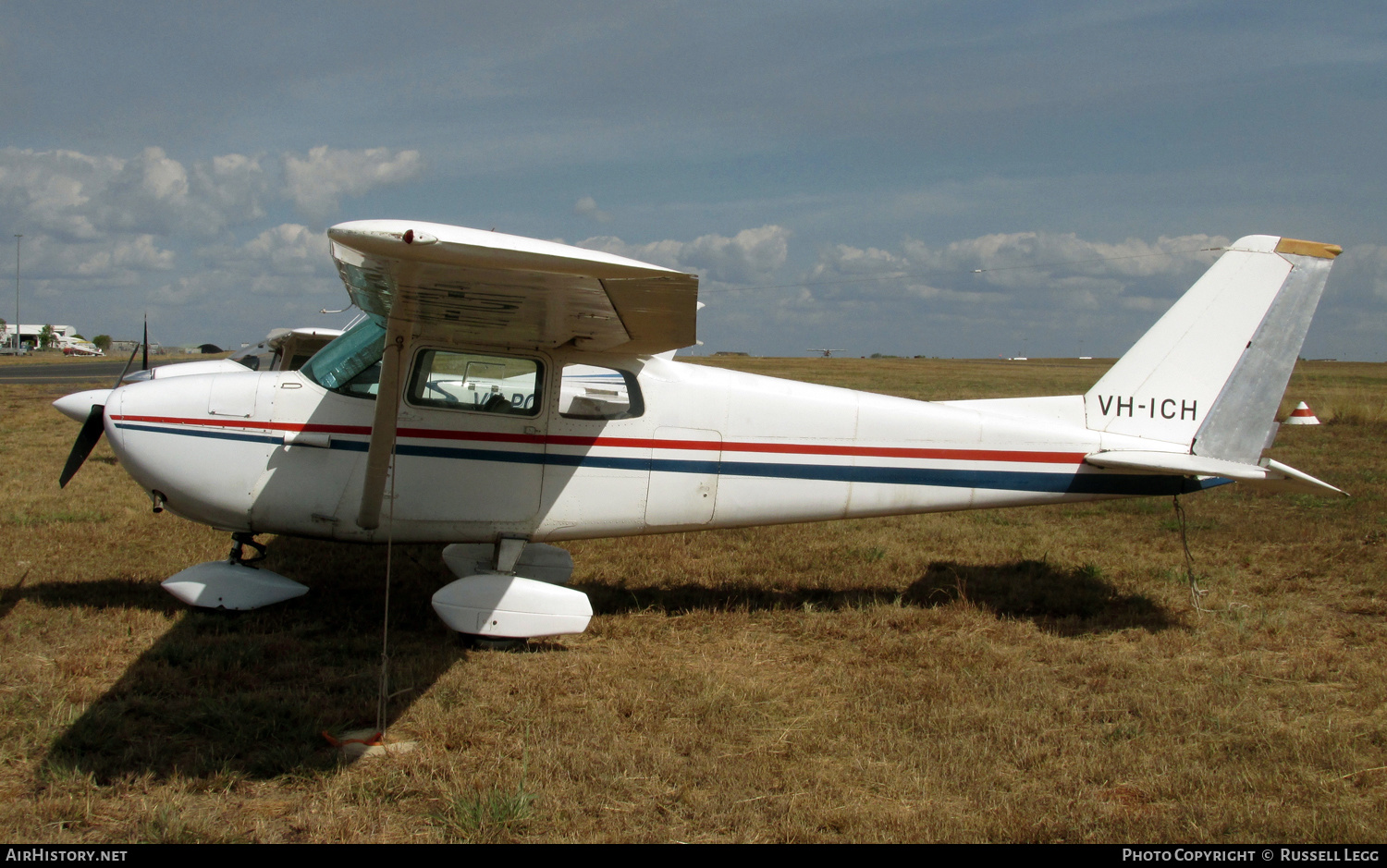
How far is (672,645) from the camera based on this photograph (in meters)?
5.69

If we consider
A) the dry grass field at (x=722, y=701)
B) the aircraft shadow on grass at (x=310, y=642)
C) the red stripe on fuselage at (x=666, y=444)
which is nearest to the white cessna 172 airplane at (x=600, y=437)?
the red stripe on fuselage at (x=666, y=444)

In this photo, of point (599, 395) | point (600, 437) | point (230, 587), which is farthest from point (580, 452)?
point (230, 587)

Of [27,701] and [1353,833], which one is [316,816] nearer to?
[27,701]

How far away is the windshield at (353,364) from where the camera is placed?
5.68 meters

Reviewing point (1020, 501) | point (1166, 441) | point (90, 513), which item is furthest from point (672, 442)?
point (90, 513)

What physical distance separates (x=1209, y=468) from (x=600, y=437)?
4061mm

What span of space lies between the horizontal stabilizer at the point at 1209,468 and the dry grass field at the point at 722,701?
96cm

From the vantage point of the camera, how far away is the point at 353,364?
18.8ft

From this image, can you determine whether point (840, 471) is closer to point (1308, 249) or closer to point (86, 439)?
point (1308, 249)

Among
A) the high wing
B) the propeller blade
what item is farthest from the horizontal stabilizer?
the propeller blade

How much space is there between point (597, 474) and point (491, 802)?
8.85 feet

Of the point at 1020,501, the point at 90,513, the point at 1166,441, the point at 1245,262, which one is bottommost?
the point at 90,513

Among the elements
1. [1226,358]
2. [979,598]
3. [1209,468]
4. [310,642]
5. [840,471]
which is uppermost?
[1226,358]

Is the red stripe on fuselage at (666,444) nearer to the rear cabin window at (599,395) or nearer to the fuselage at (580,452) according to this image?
the fuselage at (580,452)
